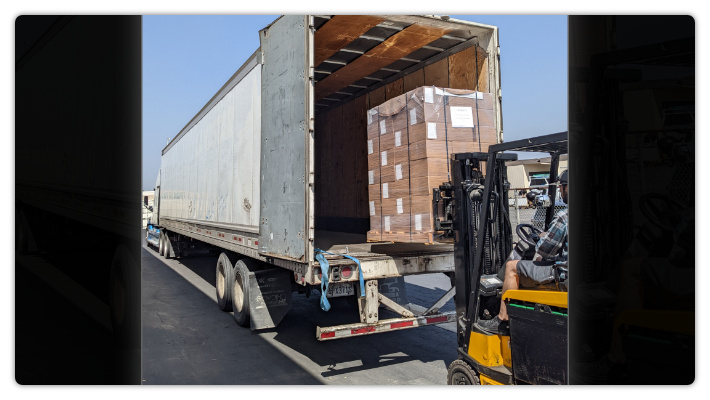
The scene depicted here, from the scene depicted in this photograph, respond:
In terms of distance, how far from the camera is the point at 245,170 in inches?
261

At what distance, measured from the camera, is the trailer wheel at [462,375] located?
13.5ft

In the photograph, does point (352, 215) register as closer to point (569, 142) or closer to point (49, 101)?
point (49, 101)

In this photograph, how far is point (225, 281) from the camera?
7.74m

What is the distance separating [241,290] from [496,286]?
4036 mm

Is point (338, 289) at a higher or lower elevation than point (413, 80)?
lower

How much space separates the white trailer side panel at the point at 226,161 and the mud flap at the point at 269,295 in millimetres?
678

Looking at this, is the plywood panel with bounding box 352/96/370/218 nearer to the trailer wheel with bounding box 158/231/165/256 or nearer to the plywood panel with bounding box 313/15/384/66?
the plywood panel with bounding box 313/15/384/66

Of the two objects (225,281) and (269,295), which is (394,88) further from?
(225,281)

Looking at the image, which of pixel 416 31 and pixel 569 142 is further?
pixel 416 31

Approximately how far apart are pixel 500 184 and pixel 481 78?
1891 mm

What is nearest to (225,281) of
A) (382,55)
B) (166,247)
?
(382,55)

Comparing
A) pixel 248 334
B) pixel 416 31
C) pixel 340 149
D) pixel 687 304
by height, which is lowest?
pixel 248 334

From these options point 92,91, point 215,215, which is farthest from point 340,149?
point 92,91

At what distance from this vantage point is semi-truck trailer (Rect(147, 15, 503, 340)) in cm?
492
